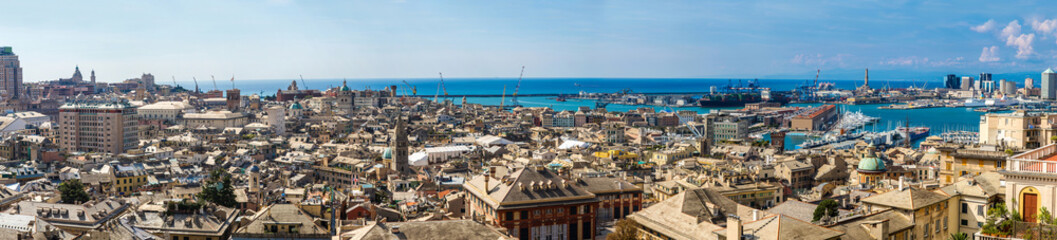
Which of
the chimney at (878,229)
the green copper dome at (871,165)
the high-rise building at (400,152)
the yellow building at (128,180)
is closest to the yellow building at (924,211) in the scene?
the chimney at (878,229)

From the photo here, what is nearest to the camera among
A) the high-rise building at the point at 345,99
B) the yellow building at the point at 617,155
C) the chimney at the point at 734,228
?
the chimney at the point at 734,228

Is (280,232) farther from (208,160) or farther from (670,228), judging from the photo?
(208,160)

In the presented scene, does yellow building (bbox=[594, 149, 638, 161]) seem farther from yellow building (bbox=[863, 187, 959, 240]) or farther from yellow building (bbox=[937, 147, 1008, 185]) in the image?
yellow building (bbox=[863, 187, 959, 240])

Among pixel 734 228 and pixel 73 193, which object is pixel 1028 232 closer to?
pixel 734 228

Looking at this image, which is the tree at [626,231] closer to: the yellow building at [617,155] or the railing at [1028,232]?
the railing at [1028,232]

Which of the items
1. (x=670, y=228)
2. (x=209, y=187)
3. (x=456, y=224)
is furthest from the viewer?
(x=209, y=187)

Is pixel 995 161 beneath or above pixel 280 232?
above

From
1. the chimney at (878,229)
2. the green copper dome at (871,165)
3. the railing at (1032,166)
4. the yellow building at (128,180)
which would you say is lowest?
the yellow building at (128,180)

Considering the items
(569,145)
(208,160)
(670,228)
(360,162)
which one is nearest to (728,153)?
(569,145)
